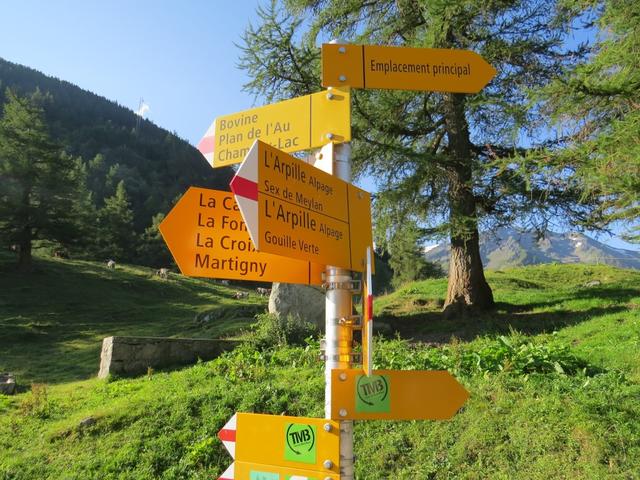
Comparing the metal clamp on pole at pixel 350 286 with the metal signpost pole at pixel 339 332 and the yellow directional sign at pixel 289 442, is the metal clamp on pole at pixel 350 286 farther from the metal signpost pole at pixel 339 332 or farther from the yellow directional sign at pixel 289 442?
the yellow directional sign at pixel 289 442

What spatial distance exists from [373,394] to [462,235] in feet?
28.8

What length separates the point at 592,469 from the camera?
3.61 metres

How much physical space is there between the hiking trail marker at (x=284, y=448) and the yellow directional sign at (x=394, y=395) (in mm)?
110

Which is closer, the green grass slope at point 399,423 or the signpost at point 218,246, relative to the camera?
the signpost at point 218,246

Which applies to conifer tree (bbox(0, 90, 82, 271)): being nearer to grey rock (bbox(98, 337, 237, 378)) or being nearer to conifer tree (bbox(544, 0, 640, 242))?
grey rock (bbox(98, 337, 237, 378))

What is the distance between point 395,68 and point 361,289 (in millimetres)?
1146

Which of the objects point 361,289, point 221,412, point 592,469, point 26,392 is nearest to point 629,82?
point 592,469

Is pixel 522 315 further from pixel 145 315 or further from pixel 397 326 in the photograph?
pixel 145 315

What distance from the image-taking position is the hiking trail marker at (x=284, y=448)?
6.34 feet

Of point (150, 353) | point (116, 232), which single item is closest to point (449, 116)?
point (150, 353)

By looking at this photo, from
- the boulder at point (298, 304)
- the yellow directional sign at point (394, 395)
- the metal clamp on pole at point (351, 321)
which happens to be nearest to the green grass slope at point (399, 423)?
the boulder at point (298, 304)

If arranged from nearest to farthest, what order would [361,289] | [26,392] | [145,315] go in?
[361,289], [26,392], [145,315]

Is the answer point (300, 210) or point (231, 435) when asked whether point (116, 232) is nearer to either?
point (231, 435)

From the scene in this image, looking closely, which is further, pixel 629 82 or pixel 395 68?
pixel 629 82
